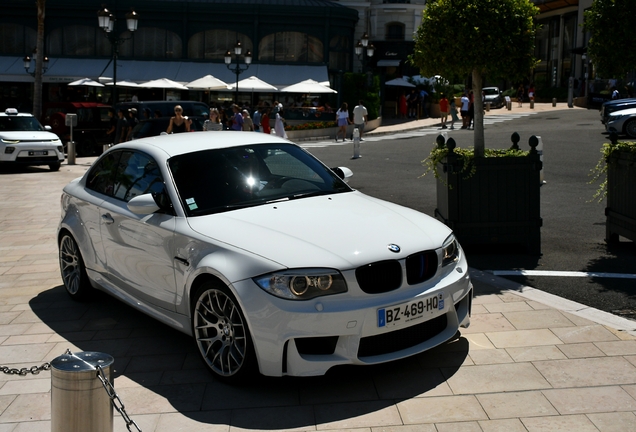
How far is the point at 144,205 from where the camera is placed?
577 cm

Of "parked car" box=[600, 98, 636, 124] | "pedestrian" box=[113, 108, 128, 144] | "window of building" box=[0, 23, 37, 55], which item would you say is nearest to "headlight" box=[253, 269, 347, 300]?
"pedestrian" box=[113, 108, 128, 144]

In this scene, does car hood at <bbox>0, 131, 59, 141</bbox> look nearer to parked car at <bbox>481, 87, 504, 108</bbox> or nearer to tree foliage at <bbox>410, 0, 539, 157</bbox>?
tree foliage at <bbox>410, 0, 539, 157</bbox>

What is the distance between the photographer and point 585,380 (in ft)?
16.6

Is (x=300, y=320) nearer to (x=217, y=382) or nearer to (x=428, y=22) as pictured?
(x=217, y=382)

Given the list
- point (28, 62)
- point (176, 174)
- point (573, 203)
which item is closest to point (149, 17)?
point (28, 62)

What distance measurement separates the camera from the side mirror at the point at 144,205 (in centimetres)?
577


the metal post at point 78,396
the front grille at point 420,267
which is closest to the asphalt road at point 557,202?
the front grille at point 420,267

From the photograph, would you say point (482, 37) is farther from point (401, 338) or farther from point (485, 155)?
point (401, 338)

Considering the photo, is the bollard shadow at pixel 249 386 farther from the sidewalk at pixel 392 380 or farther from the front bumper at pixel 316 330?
the front bumper at pixel 316 330

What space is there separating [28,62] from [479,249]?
121 feet

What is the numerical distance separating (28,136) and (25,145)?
0.47 meters

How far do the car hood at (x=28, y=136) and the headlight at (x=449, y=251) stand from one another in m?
18.1

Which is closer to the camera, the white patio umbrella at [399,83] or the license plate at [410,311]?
the license plate at [410,311]

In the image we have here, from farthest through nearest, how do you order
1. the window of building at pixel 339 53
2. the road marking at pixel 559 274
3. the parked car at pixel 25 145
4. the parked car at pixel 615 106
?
1. the window of building at pixel 339 53
2. the parked car at pixel 615 106
3. the parked car at pixel 25 145
4. the road marking at pixel 559 274
